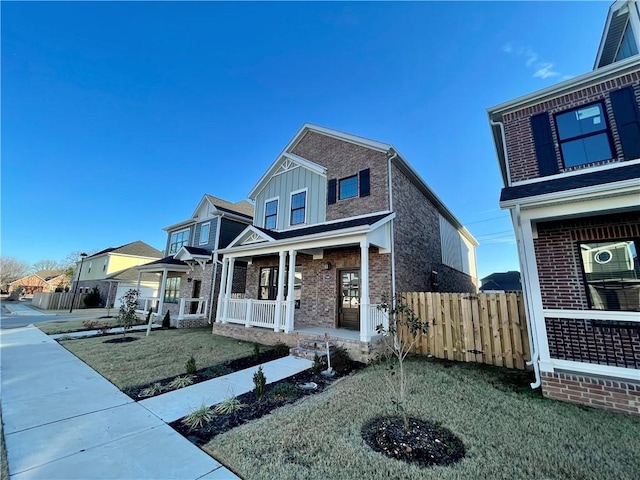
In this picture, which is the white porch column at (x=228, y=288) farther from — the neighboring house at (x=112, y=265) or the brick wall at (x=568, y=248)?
the neighboring house at (x=112, y=265)

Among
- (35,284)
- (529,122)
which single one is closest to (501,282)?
(529,122)

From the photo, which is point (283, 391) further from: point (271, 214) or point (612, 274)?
point (271, 214)

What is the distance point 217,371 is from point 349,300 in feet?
17.3

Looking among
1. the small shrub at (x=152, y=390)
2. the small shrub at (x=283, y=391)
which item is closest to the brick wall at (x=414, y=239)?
the small shrub at (x=283, y=391)

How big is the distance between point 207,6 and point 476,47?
37.2ft

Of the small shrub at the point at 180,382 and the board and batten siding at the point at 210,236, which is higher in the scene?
the board and batten siding at the point at 210,236

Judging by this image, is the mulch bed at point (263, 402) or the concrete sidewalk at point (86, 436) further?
the mulch bed at point (263, 402)

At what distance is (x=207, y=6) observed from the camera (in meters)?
11.3

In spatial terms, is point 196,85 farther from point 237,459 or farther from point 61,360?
point 237,459

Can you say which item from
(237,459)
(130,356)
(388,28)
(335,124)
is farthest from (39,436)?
(388,28)

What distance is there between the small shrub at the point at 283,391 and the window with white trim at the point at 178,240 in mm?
15995

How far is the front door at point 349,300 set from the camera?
9.91m

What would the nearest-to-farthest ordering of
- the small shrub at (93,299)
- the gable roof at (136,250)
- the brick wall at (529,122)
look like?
the brick wall at (529,122) → the small shrub at (93,299) → the gable roof at (136,250)

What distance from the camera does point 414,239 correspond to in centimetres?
1087
